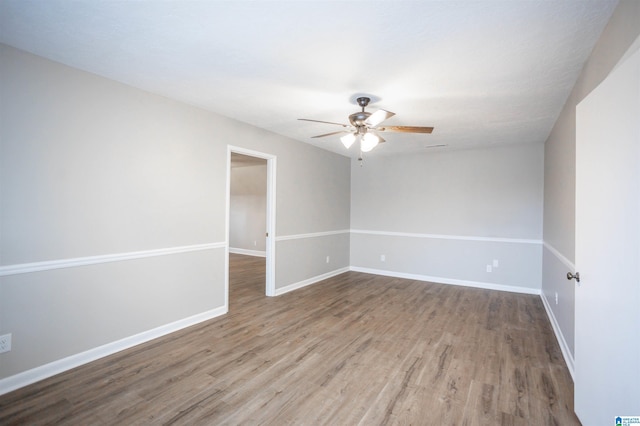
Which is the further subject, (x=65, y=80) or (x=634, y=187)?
(x=65, y=80)

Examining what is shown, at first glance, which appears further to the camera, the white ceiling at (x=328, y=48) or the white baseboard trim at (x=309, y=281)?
the white baseboard trim at (x=309, y=281)

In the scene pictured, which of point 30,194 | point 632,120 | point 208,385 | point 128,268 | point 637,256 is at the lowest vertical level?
point 208,385

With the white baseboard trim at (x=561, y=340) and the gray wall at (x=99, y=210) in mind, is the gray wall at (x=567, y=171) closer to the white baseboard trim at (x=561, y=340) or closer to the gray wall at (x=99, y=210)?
the white baseboard trim at (x=561, y=340)

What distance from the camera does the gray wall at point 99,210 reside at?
2.15 meters

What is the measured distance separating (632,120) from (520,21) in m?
0.84

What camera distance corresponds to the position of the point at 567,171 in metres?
2.81

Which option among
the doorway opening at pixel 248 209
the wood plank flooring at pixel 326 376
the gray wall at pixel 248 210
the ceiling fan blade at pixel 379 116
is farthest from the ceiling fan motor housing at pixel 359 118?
the gray wall at pixel 248 210

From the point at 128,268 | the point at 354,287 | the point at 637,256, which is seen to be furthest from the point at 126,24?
the point at 354,287

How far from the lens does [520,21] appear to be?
170 cm

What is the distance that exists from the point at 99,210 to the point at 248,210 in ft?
18.8

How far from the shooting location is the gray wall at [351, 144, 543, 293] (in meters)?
4.82

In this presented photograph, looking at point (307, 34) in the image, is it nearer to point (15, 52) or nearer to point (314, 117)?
point (314, 117)

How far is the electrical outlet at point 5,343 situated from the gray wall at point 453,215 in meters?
5.16

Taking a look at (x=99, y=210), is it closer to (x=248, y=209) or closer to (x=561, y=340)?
(x=561, y=340)
